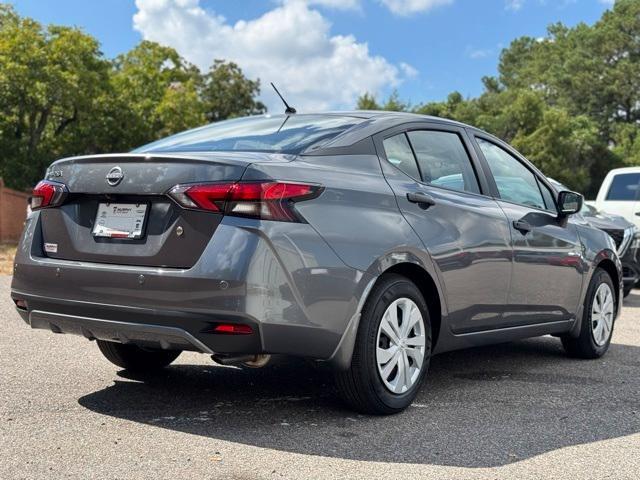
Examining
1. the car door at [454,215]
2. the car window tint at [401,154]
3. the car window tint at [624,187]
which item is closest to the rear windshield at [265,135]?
the car window tint at [401,154]

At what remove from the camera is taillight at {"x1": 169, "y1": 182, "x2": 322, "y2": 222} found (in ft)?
12.2

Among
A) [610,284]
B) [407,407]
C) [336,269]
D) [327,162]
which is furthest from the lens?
[610,284]

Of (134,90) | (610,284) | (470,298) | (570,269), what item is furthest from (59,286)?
(134,90)

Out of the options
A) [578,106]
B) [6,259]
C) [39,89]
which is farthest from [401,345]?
[578,106]

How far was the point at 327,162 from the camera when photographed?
420 centimetres

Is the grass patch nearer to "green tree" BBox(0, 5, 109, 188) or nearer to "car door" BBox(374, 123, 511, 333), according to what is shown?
"green tree" BBox(0, 5, 109, 188)

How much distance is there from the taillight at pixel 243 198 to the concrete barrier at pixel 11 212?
2444cm

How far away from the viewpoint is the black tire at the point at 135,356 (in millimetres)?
5105

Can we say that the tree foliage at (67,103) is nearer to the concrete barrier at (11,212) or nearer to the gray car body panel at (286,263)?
the concrete barrier at (11,212)

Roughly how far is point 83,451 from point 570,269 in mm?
3764

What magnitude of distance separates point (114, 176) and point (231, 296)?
90cm

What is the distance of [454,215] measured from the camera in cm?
479

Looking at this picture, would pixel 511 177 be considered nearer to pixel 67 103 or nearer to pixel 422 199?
pixel 422 199

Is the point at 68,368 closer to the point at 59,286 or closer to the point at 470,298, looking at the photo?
the point at 59,286
